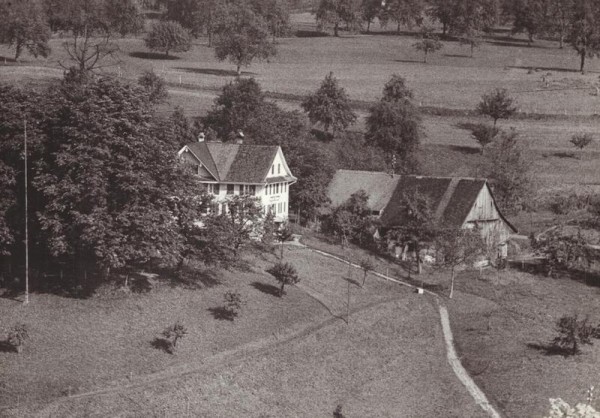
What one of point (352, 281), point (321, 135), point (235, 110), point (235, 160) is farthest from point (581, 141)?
point (352, 281)

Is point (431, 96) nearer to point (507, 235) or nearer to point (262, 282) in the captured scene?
point (507, 235)

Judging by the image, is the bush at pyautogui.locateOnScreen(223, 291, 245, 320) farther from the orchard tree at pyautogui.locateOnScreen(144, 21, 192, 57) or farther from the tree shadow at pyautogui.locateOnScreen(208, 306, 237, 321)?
the orchard tree at pyautogui.locateOnScreen(144, 21, 192, 57)

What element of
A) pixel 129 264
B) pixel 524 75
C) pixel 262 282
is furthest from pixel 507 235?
pixel 524 75

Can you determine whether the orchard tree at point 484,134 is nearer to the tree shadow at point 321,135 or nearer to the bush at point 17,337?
the tree shadow at point 321,135

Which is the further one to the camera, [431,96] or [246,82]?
[431,96]

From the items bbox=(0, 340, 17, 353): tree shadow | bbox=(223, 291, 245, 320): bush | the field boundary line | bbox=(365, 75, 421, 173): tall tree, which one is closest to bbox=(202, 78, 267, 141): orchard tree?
bbox=(365, 75, 421, 173): tall tree

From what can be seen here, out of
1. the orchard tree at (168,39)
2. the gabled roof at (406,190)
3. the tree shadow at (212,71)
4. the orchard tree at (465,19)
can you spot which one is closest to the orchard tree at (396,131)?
the gabled roof at (406,190)

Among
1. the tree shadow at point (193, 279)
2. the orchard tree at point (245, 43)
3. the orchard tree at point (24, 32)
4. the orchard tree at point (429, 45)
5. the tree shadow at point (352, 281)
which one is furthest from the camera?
the orchard tree at point (429, 45)
